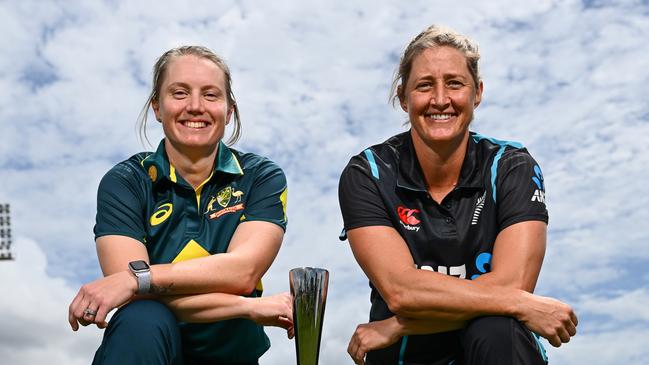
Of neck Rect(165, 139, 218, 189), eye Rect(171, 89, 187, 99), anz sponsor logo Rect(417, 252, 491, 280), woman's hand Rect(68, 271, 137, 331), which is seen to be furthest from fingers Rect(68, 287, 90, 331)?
anz sponsor logo Rect(417, 252, 491, 280)

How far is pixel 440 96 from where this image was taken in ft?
11.7

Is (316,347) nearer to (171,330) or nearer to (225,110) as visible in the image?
(171,330)

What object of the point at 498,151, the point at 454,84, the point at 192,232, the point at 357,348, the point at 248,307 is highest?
the point at 454,84

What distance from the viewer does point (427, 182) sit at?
12.0 feet

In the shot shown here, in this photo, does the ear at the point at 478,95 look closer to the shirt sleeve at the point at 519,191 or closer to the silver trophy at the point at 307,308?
the shirt sleeve at the point at 519,191

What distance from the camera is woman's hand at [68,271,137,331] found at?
314 centimetres

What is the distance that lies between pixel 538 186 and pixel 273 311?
4.41 ft

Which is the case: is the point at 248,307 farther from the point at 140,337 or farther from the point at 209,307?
the point at 140,337

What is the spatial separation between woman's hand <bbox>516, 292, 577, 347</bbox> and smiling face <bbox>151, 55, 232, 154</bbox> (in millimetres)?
1636

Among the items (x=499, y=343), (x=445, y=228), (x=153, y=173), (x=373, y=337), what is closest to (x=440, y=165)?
(x=445, y=228)

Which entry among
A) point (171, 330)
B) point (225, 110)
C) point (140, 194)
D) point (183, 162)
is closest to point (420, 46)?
point (225, 110)

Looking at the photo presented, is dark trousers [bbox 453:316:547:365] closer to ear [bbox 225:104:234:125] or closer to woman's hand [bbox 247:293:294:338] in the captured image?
woman's hand [bbox 247:293:294:338]

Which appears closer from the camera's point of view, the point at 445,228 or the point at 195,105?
the point at 445,228

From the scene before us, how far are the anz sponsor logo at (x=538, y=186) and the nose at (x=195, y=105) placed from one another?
1.59m
